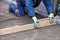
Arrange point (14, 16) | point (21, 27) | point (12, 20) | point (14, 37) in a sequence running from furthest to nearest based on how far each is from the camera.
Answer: point (14, 16), point (12, 20), point (21, 27), point (14, 37)

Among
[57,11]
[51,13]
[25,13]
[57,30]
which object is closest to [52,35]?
[57,30]

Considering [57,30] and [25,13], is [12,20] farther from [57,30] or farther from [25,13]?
[57,30]

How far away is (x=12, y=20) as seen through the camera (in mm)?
2822

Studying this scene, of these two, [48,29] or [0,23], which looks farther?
[0,23]

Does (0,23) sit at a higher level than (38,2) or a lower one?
lower

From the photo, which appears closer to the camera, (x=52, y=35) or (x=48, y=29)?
(x=52, y=35)

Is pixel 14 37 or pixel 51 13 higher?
pixel 51 13

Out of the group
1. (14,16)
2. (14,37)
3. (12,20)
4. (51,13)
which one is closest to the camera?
(14,37)

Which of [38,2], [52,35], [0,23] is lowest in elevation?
[52,35]

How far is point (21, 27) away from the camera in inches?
94.8

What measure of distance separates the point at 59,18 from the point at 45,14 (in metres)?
0.36

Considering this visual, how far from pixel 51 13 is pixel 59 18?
0.21 m

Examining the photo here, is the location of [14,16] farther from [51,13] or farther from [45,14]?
[51,13]

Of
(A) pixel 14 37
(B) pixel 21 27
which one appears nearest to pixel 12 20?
(B) pixel 21 27
